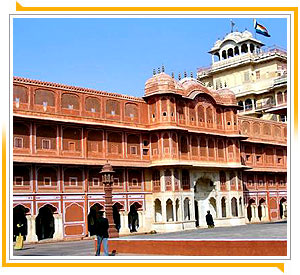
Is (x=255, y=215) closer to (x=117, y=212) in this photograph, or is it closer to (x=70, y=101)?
(x=117, y=212)

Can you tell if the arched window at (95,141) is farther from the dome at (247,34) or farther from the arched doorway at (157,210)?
the dome at (247,34)

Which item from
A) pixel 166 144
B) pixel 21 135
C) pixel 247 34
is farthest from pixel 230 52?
pixel 21 135

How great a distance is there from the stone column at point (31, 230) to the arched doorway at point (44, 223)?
5.65 ft

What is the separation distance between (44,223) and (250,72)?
30.4m

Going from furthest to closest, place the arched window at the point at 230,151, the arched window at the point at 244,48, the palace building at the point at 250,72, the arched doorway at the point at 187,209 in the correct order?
1. the arched window at the point at 244,48
2. the palace building at the point at 250,72
3. the arched window at the point at 230,151
4. the arched doorway at the point at 187,209

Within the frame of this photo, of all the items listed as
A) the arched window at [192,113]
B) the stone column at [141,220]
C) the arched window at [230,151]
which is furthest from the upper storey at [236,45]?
the stone column at [141,220]

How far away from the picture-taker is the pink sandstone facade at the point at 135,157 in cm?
2884

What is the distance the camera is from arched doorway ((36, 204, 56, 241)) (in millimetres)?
29844

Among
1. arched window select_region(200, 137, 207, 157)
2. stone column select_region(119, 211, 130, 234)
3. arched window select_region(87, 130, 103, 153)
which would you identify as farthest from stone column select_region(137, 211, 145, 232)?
arched window select_region(200, 137, 207, 157)

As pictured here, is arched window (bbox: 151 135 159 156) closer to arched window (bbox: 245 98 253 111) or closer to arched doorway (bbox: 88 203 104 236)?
arched doorway (bbox: 88 203 104 236)

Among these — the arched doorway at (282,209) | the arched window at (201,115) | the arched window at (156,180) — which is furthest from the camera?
the arched doorway at (282,209)

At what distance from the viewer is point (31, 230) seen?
1102 inches

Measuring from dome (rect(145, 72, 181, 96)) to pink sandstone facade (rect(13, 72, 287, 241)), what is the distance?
7 cm
